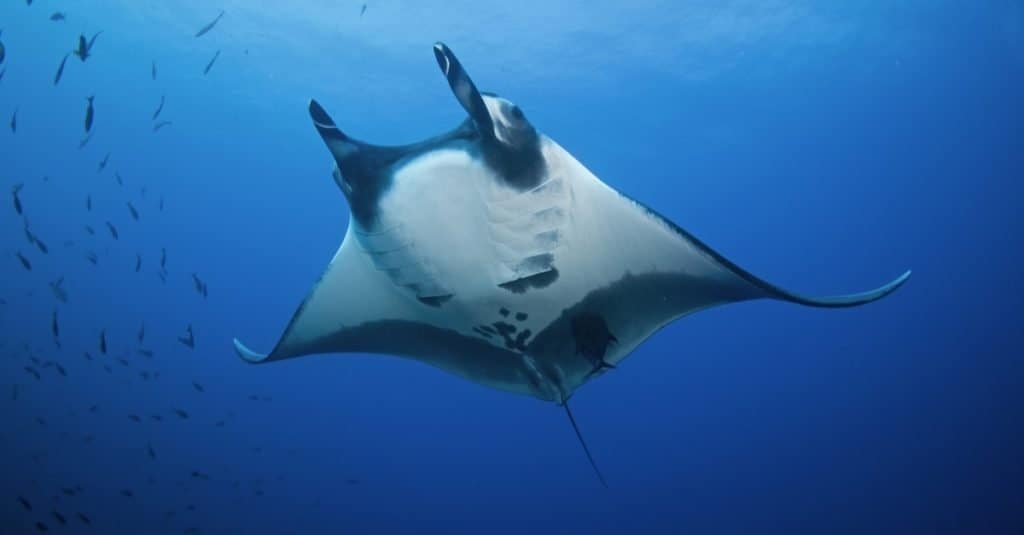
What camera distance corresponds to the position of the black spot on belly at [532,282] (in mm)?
2592

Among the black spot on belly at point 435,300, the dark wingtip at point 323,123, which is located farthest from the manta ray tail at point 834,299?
the dark wingtip at point 323,123

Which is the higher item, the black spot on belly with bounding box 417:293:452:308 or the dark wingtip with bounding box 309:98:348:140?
the dark wingtip with bounding box 309:98:348:140

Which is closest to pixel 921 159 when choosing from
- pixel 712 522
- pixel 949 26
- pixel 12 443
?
pixel 949 26

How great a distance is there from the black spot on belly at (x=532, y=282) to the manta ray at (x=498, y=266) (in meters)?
0.01

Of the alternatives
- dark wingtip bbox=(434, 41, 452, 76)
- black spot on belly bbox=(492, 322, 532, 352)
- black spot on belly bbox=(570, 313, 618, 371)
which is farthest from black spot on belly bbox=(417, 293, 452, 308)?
dark wingtip bbox=(434, 41, 452, 76)

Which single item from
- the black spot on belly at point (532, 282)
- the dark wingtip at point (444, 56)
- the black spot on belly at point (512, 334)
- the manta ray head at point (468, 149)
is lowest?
the black spot on belly at point (512, 334)

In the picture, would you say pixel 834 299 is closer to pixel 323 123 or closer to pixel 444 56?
pixel 444 56

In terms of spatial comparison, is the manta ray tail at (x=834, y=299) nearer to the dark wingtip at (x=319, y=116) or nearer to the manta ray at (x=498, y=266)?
the manta ray at (x=498, y=266)

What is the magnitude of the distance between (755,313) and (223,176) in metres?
25.4

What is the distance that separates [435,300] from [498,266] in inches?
18.3

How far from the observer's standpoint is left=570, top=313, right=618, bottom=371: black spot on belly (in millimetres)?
2752

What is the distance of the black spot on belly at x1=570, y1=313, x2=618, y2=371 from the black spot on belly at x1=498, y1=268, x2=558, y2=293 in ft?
0.94

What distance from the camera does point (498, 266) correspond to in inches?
98.7

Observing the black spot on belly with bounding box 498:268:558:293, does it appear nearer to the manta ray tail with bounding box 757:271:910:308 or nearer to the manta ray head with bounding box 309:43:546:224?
the manta ray head with bounding box 309:43:546:224
